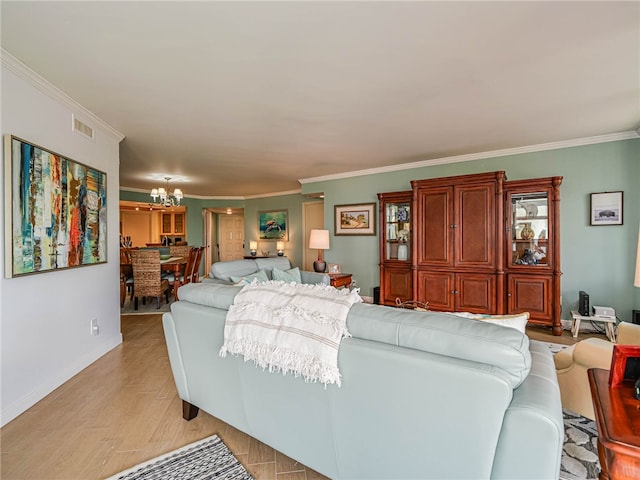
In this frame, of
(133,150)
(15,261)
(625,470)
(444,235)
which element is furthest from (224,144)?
(625,470)

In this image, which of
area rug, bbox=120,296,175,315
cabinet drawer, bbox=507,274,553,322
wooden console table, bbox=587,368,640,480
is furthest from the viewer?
area rug, bbox=120,296,175,315

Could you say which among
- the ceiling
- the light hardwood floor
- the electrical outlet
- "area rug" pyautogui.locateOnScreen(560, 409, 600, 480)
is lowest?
"area rug" pyautogui.locateOnScreen(560, 409, 600, 480)

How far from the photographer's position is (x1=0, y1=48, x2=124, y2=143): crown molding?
2.05m

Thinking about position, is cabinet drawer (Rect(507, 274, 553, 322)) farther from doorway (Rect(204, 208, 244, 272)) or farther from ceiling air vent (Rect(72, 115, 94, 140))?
doorway (Rect(204, 208, 244, 272))

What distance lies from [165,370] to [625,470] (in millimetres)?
3079

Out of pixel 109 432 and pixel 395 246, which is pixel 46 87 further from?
pixel 395 246

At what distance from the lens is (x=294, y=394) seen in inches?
56.3

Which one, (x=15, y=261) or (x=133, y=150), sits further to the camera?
(x=133, y=150)

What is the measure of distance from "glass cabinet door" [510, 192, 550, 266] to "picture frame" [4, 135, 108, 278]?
4.80 meters

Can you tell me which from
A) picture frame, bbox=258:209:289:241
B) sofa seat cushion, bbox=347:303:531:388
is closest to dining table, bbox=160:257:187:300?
picture frame, bbox=258:209:289:241

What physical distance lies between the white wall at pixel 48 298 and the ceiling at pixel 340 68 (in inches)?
6.7

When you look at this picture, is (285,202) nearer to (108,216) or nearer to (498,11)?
(108,216)

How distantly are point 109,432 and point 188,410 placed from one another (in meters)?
0.47

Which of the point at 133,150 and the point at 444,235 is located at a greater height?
the point at 133,150
